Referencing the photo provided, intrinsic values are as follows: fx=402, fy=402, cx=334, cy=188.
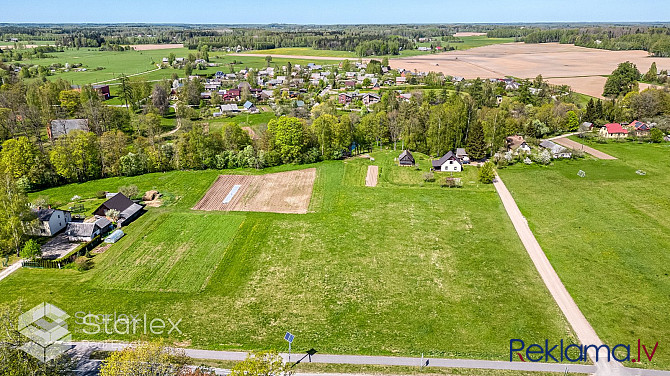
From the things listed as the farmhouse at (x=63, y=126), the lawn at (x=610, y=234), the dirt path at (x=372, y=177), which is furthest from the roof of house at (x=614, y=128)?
the farmhouse at (x=63, y=126)

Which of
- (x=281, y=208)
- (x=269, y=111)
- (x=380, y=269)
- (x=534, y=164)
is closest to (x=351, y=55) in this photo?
(x=269, y=111)

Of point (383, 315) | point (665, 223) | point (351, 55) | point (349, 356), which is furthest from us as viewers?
point (351, 55)

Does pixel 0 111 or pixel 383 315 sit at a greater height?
pixel 0 111

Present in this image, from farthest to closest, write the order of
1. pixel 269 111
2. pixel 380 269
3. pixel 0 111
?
pixel 269 111 → pixel 0 111 → pixel 380 269

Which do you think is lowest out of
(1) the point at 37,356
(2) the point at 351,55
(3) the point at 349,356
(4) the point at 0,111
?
(3) the point at 349,356

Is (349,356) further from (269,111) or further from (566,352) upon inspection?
(269,111)

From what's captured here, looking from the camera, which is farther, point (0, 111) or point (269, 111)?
point (269, 111)

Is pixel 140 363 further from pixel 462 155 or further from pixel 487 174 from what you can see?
pixel 462 155

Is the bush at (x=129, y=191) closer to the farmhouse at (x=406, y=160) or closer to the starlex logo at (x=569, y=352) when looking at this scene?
the farmhouse at (x=406, y=160)

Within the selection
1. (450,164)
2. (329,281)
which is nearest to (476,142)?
(450,164)
